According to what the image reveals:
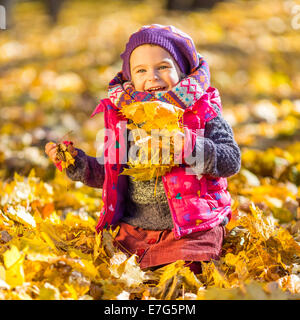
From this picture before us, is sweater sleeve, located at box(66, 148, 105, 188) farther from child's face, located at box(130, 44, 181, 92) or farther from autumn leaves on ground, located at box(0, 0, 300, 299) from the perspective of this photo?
child's face, located at box(130, 44, 181, 92)

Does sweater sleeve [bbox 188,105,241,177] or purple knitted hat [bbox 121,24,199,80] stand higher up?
purple knitted hat [bbox 121,24,199,80]

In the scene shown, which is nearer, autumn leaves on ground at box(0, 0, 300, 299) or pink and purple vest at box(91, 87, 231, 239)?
autumn leaves on ground at box(0, 0, 300, 299)

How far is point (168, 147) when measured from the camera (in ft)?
6.91

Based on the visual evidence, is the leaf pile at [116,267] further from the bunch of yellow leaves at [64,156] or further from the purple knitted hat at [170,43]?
the purple knitted hat at [170,43]

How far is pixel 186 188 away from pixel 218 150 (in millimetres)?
244

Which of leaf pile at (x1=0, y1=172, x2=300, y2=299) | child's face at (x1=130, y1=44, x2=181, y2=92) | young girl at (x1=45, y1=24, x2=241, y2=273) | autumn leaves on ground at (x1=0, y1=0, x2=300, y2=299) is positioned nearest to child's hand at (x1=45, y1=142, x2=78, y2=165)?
young girl at (x1=45, y1=24, x2=241, y2=273)

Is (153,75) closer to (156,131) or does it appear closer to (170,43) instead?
(170,43)

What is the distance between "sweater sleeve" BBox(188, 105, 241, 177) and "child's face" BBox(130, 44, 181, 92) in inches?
11.3

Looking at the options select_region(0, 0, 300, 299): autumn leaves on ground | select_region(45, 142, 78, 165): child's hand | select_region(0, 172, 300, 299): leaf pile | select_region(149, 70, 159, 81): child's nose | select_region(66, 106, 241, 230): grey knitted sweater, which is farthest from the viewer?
select_region(45, 142, 78, 165): child's hand

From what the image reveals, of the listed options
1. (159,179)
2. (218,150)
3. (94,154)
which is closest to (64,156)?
(159,179)

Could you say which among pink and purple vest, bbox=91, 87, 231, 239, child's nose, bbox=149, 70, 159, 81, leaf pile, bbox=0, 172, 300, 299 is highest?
child's nose, bbox=149, 70, 159, 81

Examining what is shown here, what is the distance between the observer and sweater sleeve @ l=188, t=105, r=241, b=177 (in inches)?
85.6

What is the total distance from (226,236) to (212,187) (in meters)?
0.31

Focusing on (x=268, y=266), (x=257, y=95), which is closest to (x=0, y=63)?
(x=257, y=95)
